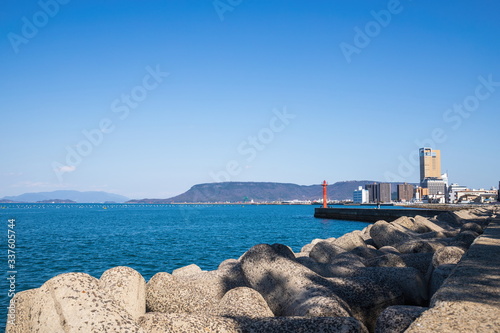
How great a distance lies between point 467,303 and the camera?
4355mm

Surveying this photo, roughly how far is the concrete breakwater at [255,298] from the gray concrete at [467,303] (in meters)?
0.05

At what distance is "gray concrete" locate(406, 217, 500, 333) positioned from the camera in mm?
3646

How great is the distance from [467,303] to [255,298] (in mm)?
2597

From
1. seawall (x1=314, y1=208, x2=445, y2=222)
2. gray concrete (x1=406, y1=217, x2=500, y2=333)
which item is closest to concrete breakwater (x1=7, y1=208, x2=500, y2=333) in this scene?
gray concrete (x1=406, y1=217, x2=500, y2=333)

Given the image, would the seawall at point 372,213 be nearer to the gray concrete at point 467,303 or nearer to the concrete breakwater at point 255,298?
the concrete breakwater at point 255,298

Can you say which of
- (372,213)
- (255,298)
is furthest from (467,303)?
(372,213)

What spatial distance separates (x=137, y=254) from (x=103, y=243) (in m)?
7.41

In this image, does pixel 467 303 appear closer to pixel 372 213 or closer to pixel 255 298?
pixel 255 298

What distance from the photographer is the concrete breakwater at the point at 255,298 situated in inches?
157

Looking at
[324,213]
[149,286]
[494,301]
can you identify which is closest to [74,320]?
[149,286]

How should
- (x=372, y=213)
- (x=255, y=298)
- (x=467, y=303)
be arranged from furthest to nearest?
(x=372, y=213), (x=255, y=298), (x=467, y=303)

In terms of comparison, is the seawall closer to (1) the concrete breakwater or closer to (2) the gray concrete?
(1) the concrete breakwater

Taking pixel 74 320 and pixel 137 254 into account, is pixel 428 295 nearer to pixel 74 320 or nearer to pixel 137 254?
pixel 74 320

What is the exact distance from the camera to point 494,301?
4.41 m
